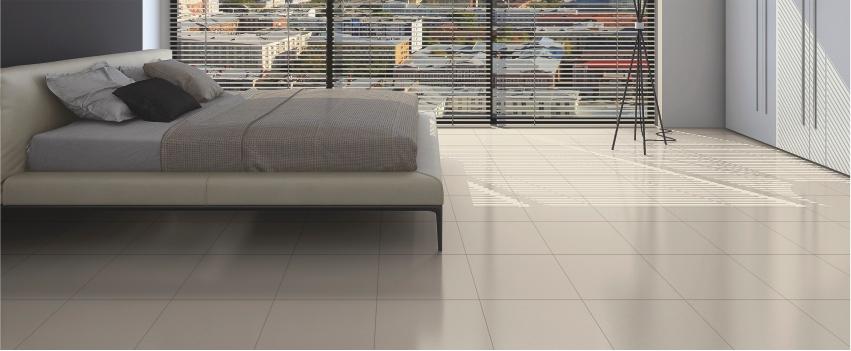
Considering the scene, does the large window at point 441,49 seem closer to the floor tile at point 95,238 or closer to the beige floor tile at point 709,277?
the floor tile at point 95,238

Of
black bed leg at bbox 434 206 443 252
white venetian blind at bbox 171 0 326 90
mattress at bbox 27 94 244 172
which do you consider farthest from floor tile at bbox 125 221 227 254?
white venetian blind at bbox 171 0 326 90

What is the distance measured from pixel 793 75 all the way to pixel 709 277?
3.54 m

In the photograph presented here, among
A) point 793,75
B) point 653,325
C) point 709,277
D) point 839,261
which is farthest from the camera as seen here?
point 793,75

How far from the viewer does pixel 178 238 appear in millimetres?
4113

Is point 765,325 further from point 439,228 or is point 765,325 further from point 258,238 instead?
point 258,238

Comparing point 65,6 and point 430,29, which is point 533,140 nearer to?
point 430,29

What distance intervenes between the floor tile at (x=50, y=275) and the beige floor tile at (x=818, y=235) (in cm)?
282

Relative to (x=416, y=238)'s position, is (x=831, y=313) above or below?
below

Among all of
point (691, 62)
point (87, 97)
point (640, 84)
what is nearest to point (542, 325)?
point (87, 97)

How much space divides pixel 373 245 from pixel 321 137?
497 millimetres

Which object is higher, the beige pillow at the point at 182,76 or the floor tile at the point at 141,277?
the beige pillow at the point at 182,76

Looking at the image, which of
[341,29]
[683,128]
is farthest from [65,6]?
[683,128]

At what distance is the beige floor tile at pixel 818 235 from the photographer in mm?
3893

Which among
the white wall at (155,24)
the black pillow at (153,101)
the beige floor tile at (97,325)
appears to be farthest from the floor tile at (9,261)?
the white wall at (155,24)
